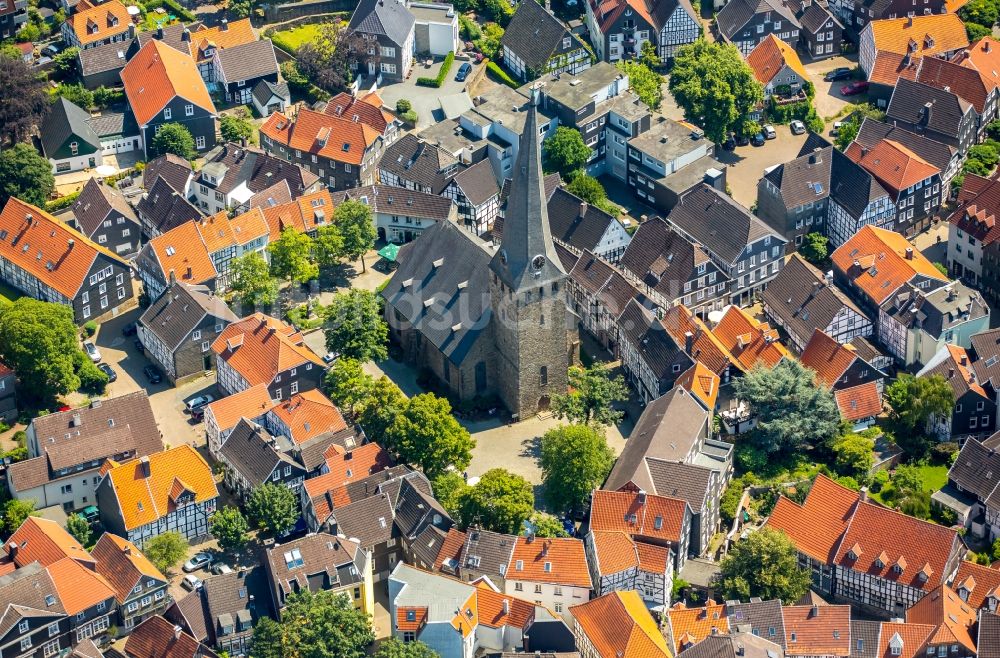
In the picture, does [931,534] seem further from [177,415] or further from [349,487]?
[177,415]

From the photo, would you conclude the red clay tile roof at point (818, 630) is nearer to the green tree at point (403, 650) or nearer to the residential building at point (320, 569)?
the green tree at point (403, 650)

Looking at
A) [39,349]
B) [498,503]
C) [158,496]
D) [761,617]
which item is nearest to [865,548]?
[761,617]

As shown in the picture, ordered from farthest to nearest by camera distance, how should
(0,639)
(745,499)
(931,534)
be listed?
1. (745,499)
2. (931,534)
3. (0,639)

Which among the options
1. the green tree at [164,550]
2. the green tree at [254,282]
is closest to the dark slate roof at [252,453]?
the green tree at [164,550]

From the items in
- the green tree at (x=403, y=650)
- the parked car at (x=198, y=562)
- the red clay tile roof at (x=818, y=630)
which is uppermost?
the green tree at (x=403, y=650)

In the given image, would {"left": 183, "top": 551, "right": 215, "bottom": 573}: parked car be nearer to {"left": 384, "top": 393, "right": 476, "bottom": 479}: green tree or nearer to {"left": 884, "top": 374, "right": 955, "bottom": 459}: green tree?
{"left": 384, "top": 393, "right": 476, "bottom": 479}: green tree

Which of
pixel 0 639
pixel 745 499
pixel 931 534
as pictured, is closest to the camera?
pixel 0 639

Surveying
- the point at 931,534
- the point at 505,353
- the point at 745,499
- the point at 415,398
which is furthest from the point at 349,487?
the point at 931,534
